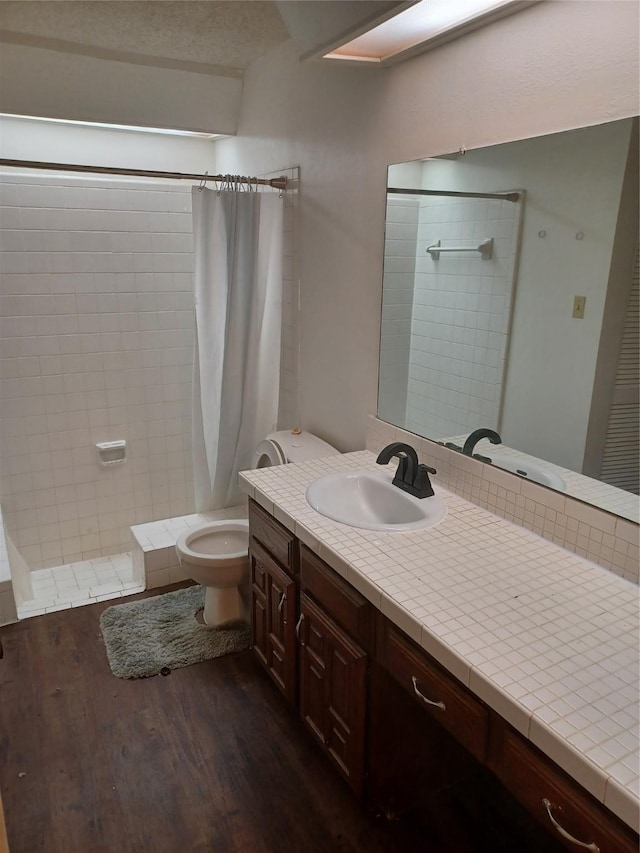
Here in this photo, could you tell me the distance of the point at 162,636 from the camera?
251cm

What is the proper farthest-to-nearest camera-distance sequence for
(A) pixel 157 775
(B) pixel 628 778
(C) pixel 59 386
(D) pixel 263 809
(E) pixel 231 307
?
(C) pixel 59 386 → (E) pixel 231 307 → (A) pixel 157 775 → (D) pixel 263 809 → (B) pixel 628 778

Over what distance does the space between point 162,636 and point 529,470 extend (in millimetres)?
1721

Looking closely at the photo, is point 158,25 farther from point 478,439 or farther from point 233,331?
point 478,439

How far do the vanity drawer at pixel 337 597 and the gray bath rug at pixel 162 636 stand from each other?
846mm

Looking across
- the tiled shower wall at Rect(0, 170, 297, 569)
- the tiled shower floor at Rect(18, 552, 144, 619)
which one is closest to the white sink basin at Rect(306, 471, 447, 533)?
the tiled shower wall at Rect(0, 170, 297, 569)

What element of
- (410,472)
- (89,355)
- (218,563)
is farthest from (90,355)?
(410,472)

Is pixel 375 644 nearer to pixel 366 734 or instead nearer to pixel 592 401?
pixel 366 734

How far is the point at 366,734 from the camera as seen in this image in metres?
1.59

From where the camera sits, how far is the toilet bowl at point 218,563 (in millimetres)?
2396

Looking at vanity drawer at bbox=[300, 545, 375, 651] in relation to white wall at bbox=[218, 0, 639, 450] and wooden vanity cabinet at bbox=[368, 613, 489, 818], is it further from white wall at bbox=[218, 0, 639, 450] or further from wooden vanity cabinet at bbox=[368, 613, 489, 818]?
white wall at bbox=[218, 0, 639, 450]

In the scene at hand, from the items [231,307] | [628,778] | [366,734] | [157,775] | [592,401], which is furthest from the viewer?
[231,307]

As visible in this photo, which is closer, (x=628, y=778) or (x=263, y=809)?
(x=628, y=778)

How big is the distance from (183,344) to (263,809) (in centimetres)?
234

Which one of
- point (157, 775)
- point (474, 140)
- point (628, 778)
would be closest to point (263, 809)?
point (157, 775)
